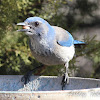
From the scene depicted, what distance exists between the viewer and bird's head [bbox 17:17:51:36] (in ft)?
8.07

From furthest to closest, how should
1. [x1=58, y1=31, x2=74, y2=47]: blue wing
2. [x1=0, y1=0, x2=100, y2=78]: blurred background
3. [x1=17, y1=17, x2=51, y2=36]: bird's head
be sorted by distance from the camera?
[x1=0, y1=0, x2=100, y2=78]: blurred background, [x1=58, y1=31, x2=74, y2=47]: blue wing, [x1=17, y1=17, x2=51, y2=36]: bird's head

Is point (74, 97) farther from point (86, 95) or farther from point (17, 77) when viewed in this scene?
point (17, 77)

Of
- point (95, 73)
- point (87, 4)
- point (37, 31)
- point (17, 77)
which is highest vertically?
point (87, 4)

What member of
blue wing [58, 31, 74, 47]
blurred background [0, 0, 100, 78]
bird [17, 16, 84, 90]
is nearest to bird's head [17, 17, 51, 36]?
bird [17, 16, 84, 90]

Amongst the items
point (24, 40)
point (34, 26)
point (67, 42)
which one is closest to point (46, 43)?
point (34, 26)

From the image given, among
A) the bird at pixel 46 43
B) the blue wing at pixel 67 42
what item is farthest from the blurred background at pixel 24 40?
the bird at pixel 46 43

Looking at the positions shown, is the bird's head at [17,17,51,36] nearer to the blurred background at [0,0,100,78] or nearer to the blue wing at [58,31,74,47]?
the blue wing at [58,31,74,47]

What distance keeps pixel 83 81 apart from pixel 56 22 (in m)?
1.57

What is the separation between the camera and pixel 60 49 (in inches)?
108

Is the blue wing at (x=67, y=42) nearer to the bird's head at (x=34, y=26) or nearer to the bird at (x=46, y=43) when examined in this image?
the bird at (x=46, y=43)

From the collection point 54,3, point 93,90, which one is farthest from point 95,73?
point 93,90

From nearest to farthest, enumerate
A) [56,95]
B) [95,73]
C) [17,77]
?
[56,95]
[17,77]
[95,73]

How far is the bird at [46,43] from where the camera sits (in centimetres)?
249

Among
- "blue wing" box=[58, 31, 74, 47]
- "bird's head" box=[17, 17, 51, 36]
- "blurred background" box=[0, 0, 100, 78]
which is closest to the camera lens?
"bird's head" box=[17, 17, 51, 36]
